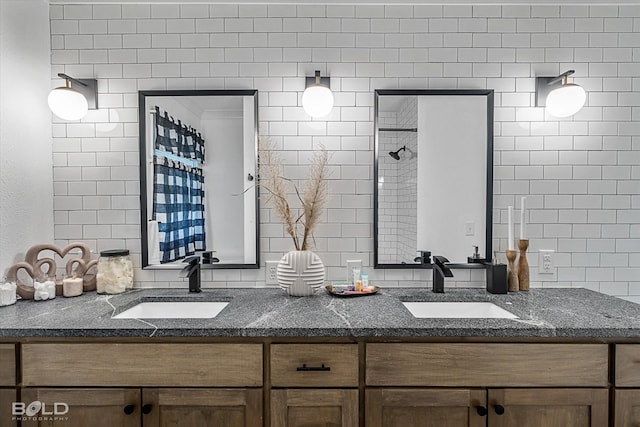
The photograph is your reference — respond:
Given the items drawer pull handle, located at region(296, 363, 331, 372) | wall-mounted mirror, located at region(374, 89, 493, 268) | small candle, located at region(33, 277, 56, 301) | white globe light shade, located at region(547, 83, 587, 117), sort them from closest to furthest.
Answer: drawer pull handle, located at region(296, 363, 331, 372) → small candle, located at region(33, 277, 56, 301) → white globe light shade, located at region(547, 83, 587, 117) → wall-mounted mirror, located at region(374, 89, 493, 268)

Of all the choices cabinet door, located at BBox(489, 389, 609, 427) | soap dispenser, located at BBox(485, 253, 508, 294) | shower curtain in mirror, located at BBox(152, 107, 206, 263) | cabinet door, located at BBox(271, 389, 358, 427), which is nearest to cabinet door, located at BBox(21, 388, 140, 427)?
cabinet door, located at BBox(271, 389, 358, 427)

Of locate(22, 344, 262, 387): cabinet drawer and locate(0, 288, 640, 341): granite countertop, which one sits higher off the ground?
locate(0, 288, 640, 341): granite countertop

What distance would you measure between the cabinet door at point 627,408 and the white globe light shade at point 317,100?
5.68ft

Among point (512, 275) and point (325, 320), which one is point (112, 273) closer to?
point (325, 320)

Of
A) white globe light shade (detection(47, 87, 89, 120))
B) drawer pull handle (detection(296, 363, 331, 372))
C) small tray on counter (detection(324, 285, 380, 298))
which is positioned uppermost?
white globe light shade (detection(47, 87, 89, 120))

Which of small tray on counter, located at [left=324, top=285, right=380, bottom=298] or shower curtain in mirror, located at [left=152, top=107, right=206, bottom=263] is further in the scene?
shower curtain in mirror, located at [left=152, top=107, right=206, bottom=263]

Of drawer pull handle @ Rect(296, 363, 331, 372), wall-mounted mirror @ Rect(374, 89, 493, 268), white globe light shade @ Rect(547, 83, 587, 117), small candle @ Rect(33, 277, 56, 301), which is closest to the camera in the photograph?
drawer pull handle @ Rect(296, 363, 331, 372)

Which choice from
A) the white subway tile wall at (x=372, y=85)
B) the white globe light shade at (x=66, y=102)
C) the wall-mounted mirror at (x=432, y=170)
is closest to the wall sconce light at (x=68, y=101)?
the white globe light shade at (x=66, y=102)

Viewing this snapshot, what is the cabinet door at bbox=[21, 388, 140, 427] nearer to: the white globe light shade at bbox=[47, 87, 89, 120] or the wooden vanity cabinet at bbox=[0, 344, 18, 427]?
the wooden vanity cabinet at bbox=[0, 344, 18, 427]

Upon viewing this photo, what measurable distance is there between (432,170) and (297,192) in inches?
29.5

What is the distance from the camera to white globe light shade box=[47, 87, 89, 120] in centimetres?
183

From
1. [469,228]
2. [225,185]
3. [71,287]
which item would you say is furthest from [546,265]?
[71,287]

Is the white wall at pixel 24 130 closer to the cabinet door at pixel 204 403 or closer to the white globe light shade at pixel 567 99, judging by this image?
the cabinet door at pixel 204 403

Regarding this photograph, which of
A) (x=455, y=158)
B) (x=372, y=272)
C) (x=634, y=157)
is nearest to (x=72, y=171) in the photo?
(x=372, y=272)
